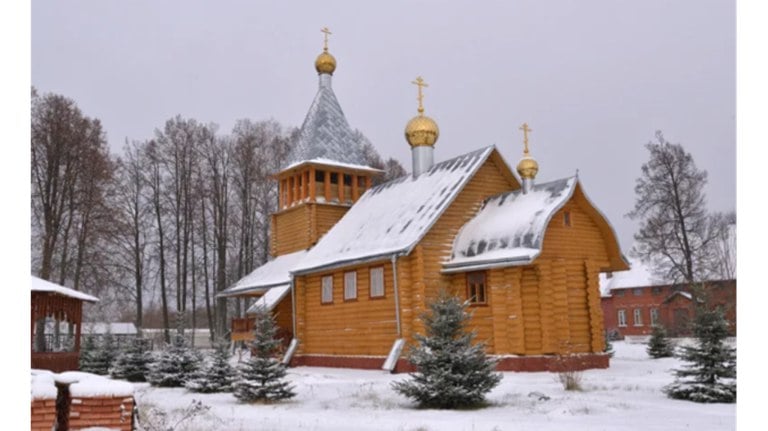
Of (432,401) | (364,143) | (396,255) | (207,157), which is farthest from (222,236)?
(432,401)

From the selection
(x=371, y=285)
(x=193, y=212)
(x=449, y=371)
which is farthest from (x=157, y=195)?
(x=449, y=371)

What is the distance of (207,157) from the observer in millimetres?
36031

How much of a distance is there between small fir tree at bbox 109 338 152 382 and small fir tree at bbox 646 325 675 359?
15.2 metres

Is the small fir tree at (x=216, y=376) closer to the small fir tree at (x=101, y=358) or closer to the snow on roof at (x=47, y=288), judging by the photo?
the snow on roof at (x=47, y=288)

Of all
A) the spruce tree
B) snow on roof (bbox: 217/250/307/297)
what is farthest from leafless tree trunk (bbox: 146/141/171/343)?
the spruce tree

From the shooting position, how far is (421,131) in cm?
2386

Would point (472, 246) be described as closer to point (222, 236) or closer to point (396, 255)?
point (396, 255)

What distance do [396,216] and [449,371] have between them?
9947mm

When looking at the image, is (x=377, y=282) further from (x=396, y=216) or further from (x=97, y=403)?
(x=97, y=403)

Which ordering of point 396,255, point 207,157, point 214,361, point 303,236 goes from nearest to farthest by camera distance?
1. point 214,361
2. point 396,255
3. point 303,236
4. point 207,157

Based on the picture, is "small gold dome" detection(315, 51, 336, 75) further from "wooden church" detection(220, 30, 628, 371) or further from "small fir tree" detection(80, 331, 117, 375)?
"small fir tree" detection(80, 331, 117, 375)
